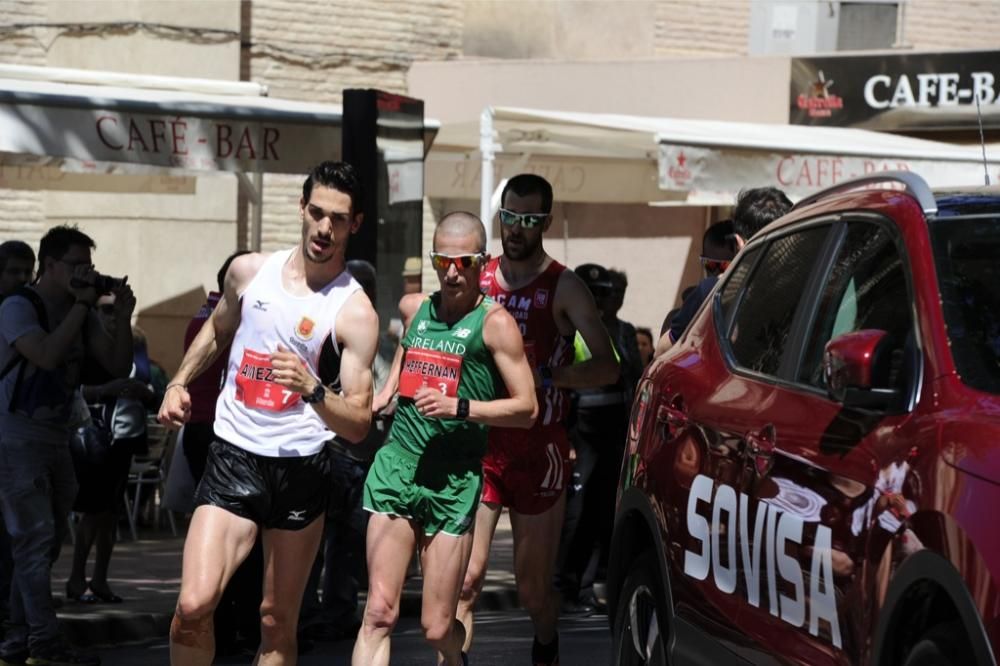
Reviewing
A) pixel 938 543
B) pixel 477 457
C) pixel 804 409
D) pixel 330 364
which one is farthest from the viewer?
pixel 477 457

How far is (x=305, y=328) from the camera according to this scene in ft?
22.2

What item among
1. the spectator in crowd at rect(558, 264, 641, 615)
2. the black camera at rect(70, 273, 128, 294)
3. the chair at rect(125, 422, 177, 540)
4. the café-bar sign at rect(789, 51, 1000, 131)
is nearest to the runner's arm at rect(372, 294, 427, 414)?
the black camera at rect(70, 273, 128, 294)

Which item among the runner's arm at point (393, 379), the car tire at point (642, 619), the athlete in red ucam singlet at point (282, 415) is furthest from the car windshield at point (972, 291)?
the runner's arm at point (393, 379)

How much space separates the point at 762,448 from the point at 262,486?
2.20 meters

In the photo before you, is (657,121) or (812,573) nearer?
(812,573)

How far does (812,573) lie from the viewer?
15.5 ft

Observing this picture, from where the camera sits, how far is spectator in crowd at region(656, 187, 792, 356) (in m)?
8.11

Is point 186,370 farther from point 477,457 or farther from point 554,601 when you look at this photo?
point 554,601

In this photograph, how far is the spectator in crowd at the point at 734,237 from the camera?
811 cm

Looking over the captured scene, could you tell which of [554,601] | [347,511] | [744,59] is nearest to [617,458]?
[347,511]

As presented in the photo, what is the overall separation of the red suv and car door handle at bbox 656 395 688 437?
0.01m

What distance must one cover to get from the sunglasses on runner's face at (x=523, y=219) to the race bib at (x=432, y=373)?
1.15 meters

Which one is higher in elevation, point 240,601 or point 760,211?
point 760,211

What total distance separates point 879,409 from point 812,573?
477mm
